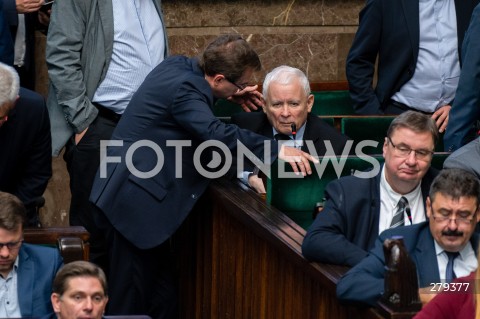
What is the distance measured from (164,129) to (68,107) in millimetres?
806

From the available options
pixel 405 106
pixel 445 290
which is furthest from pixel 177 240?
pixel 445 290

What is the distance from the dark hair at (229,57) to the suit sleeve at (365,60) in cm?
144

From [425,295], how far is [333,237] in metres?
0.57

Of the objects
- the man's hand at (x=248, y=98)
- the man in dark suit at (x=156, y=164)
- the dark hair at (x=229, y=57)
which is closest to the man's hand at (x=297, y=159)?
the man in dark suit at (x=156, y=164)

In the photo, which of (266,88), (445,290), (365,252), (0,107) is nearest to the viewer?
(445,290)

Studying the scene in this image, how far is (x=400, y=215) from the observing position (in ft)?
15.5

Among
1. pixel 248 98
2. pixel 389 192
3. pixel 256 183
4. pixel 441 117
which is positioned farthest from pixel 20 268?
pixel 441 117

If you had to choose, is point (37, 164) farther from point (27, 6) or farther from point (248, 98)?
point (248, 98)

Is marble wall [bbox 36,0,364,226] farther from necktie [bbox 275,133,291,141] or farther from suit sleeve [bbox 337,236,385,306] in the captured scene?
suit sleeve [bbox 337,236,385,306]

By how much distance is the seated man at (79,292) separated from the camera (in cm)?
409

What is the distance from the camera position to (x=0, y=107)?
5098mm

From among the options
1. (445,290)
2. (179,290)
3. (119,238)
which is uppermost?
(445,290)

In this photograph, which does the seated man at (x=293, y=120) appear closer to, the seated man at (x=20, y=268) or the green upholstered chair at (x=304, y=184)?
the green upholstered chair at (x=304, y=184)

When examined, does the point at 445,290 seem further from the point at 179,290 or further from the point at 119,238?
the point at 179,290
